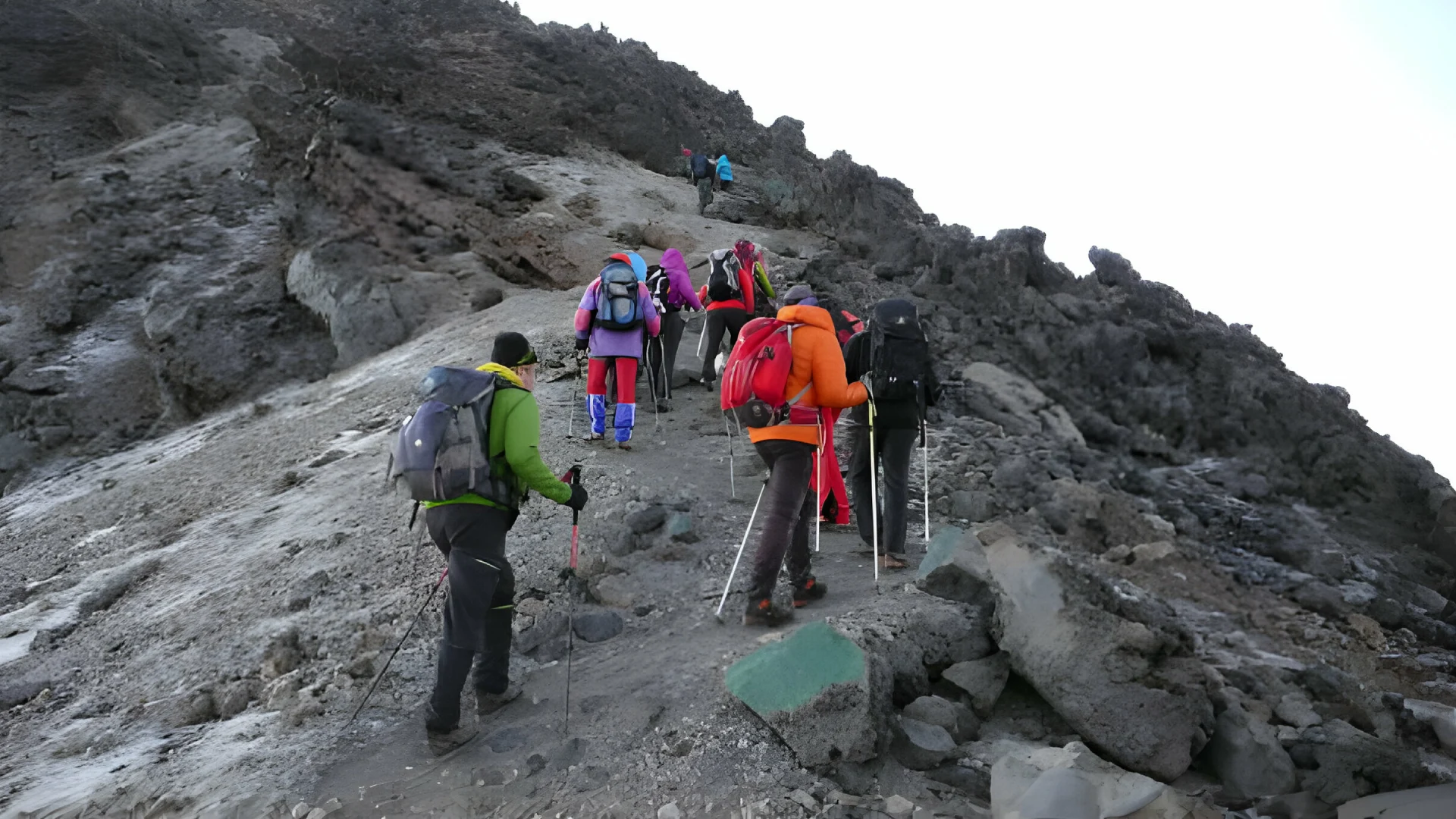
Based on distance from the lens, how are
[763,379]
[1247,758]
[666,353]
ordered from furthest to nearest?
[666,353]
[763,379]
[1247,758]

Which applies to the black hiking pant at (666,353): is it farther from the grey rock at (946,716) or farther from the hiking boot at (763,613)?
the grey rock at (946,716)

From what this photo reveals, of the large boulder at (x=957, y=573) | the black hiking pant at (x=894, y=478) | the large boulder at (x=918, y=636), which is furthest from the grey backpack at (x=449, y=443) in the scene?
the black hiking pant at (x=894, y=478)

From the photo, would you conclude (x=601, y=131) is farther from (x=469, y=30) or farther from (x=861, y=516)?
(x=861, y=516)

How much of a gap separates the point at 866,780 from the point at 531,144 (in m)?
21.7

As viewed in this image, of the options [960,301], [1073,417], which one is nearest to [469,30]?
[960,301]

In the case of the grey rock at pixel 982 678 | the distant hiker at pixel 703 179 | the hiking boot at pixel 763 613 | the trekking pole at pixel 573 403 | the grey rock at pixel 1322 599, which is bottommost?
the grey rock at pixel 1322 599

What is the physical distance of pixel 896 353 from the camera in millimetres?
6211

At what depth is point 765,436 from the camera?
5172mm

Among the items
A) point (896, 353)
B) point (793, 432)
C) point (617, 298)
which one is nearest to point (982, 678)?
point (793, 432)

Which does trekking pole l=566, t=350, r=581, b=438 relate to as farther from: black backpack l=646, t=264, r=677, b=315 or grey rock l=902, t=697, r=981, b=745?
grey rock l=902, t=697, r=981, b=745

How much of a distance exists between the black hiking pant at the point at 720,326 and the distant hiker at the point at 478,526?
5.77 meters

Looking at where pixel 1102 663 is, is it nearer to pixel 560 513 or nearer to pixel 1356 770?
pixel 1356 770

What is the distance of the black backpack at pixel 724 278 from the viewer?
1009 centimetres

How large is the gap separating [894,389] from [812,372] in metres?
1.16
